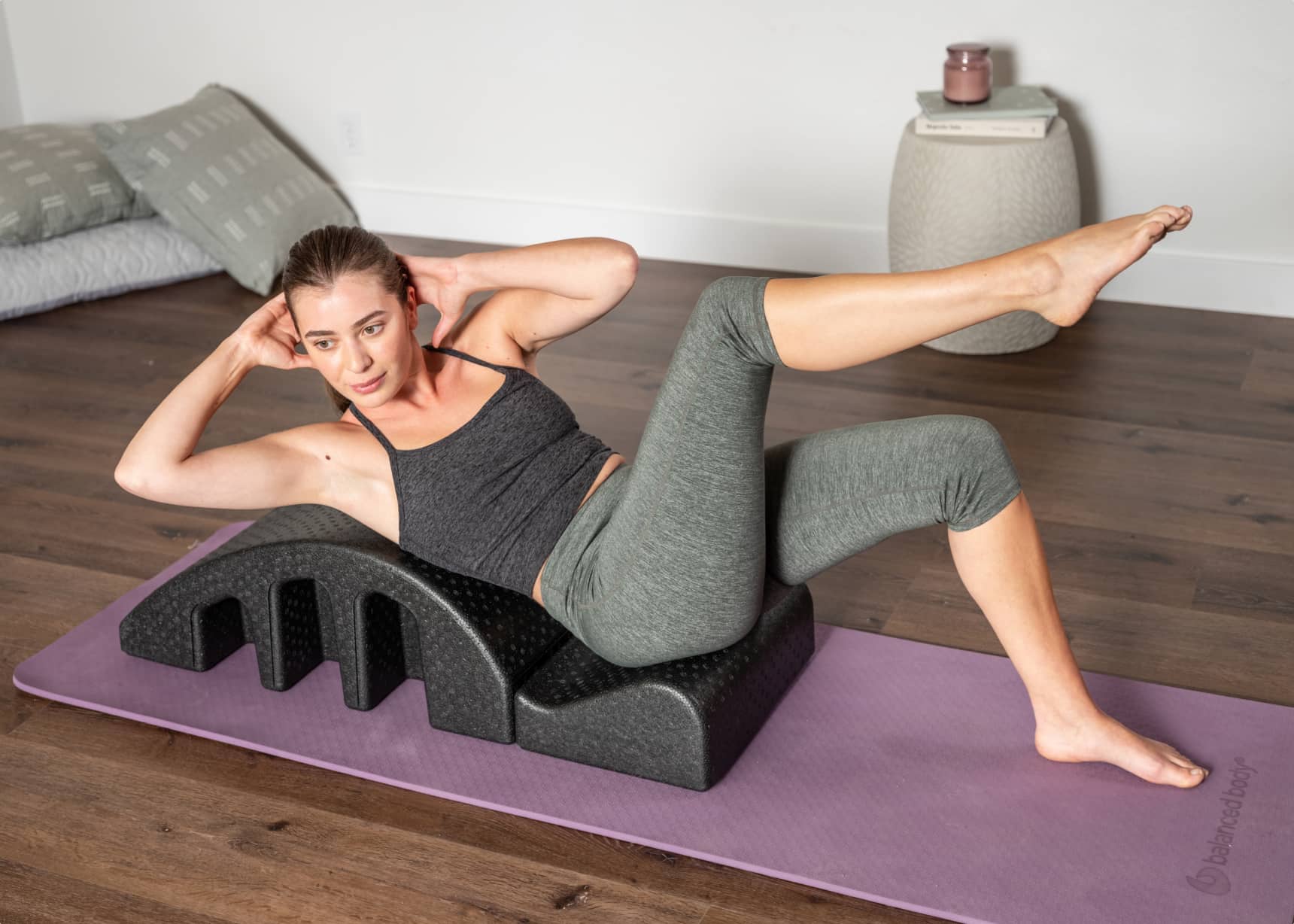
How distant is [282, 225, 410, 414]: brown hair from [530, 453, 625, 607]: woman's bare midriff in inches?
14.9

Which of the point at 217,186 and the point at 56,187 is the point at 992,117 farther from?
the point at 56,187

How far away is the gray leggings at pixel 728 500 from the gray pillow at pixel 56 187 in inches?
111

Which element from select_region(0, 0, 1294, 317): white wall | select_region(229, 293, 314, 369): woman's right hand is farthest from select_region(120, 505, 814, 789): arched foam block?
select_region(0, 0, 1294, 317): white wall

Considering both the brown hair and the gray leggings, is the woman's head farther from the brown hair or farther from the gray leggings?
the gray leggings

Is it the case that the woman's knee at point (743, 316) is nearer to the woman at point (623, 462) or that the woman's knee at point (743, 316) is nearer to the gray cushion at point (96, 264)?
the woman at point (623, 462)

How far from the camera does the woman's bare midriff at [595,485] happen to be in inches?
72.6

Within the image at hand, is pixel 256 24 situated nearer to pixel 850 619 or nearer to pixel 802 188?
pixel 802 188

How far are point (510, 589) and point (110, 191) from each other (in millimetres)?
2848

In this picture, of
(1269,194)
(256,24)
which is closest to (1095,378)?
(1269,194)

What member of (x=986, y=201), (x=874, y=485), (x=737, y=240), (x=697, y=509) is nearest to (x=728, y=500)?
(x=697, y=509)

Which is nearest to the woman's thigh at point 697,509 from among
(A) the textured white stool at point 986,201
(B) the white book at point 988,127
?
(A) the textured white stool at point 986,201

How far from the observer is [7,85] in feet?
15.7

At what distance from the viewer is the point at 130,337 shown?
3.71 metres

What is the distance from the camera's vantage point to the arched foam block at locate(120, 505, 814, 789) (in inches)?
71.0
